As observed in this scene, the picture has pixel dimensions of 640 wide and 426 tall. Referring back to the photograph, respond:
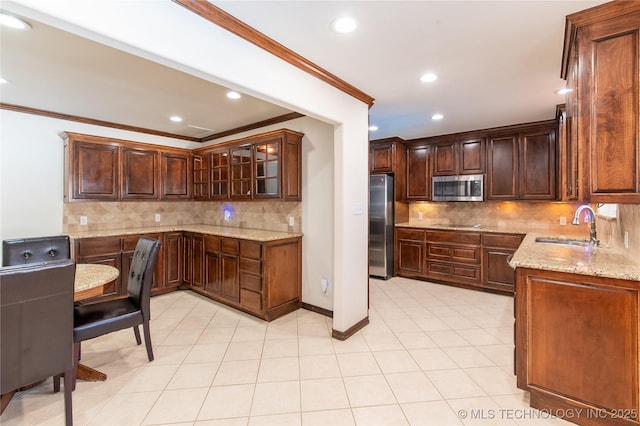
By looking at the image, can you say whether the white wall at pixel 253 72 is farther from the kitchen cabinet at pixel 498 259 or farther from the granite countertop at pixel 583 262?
the kitchen cabinet at pixel 498 259

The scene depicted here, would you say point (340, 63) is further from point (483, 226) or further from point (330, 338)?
point (483, 226)

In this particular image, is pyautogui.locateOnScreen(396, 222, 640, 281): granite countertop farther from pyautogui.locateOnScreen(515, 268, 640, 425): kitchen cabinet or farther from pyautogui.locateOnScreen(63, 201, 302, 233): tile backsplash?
pyautogui.locateOnScreen(63, 201, 302, 233): tile backsplash

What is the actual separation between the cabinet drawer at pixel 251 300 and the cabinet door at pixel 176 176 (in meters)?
2.20

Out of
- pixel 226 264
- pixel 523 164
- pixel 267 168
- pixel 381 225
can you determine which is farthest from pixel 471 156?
pixel 226 264

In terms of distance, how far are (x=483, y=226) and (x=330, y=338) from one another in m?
3.38

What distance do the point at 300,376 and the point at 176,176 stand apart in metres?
3.75

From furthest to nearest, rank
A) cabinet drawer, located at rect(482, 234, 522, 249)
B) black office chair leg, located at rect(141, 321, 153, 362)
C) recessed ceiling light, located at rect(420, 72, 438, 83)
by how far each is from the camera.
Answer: cabinet drawer, located at rect(482, 234, 522, 249) < recessed ceiling light, located at rect(420, 72, 438, 83) < black office chair leg, located at rect(141, 321, 153, 362)

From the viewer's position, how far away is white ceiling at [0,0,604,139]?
1762 millimetres

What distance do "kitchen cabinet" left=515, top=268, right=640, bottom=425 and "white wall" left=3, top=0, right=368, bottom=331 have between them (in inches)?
56.6

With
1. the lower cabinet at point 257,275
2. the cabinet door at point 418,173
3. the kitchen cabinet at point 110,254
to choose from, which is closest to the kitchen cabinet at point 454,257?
the cabinet door at point 418,173

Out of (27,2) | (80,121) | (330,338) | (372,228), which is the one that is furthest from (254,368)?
(80,121)

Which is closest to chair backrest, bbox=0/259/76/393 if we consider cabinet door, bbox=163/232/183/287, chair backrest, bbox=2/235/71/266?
chair backrest, bbox=2/235/71/266

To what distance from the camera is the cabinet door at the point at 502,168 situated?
4.31 meters

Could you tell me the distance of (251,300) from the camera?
11.1ft
